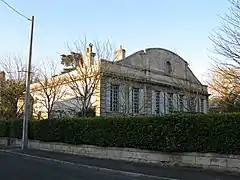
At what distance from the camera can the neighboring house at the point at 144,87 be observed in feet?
89.4

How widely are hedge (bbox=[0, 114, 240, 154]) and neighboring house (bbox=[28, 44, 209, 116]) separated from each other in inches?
384

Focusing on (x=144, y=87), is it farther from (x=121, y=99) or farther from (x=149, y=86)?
(x=121, y=99)

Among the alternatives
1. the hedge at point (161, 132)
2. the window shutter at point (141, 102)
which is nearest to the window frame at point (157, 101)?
the window shutter at point (141, 102)

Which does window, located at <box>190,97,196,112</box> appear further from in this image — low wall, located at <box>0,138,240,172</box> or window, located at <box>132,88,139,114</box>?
low wall, located at <box>0,138,240,172</box>

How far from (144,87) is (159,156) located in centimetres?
1868

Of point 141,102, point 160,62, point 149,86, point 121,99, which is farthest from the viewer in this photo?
point 160,62

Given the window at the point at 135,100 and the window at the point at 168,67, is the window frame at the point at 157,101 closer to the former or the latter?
the window at the point at 135,100

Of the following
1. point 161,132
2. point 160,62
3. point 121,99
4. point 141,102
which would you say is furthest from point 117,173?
point 160,62

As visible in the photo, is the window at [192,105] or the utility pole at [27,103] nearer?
the utility pole at [27,103]

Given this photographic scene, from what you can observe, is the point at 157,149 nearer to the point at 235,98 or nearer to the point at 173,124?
the point at 173,124

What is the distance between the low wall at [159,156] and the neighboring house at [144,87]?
1027cm

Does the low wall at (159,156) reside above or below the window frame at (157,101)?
below

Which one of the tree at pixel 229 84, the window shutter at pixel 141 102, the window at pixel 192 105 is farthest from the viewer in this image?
the window shutter at pixel 141 102

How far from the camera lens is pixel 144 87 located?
3097 centimetres
